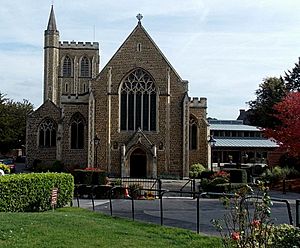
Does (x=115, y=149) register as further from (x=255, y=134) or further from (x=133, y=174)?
(x=255, y=134)

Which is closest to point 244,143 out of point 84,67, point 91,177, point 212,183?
point 84,67

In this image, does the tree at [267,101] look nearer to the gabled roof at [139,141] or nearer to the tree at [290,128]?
the gabled roof at [139,141]

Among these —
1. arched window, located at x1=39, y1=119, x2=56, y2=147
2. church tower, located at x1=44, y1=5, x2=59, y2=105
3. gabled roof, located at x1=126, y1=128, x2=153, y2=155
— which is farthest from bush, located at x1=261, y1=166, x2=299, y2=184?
church tower, located at x1=44, y1=5, x2=59, y2=105

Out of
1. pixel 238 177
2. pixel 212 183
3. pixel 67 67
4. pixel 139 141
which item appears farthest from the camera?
pixel 67 67

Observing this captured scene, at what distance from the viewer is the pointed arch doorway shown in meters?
48.0

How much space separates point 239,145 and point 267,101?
5593mm

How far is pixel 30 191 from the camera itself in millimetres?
21031

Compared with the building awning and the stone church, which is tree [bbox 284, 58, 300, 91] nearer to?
the building awning

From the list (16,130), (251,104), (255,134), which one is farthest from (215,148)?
(16,130)

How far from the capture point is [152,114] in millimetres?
48250

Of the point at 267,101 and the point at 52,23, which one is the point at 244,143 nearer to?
the point at 267,101

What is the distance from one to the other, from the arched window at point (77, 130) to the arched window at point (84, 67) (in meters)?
28.7

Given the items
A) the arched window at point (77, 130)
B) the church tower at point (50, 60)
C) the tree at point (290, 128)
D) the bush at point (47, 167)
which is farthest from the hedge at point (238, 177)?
the church tower at point (50, 60)

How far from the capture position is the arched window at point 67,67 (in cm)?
7656
